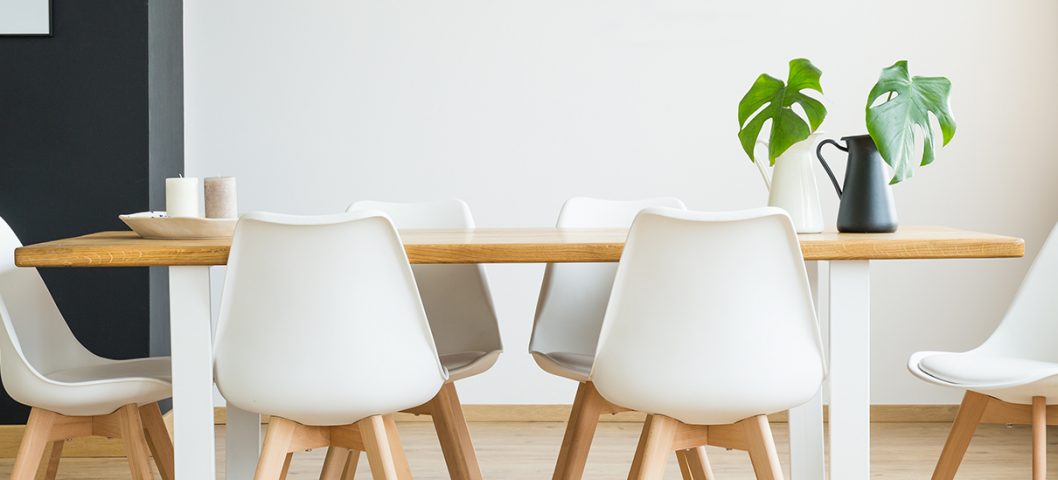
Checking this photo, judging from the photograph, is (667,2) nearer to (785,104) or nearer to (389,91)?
(389,91)

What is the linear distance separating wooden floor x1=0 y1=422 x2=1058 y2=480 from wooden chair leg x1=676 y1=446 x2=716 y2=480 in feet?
1.57

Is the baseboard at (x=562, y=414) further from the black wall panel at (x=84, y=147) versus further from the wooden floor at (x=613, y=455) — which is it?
the black wall panel at (x=84, y=147)

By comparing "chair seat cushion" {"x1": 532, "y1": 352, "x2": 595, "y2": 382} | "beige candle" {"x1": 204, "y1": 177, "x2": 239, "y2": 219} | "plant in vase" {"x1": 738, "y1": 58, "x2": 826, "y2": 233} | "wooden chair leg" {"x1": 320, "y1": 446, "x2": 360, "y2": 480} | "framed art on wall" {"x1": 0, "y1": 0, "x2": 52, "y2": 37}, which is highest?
"framed art on wall" {"x1": 0, "y1": 0, "x2": 52, "y2": 37}

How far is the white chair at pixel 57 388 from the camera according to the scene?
6.79ft

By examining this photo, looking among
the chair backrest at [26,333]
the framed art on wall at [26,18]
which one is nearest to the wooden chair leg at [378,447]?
the chair backrest at [26,333]

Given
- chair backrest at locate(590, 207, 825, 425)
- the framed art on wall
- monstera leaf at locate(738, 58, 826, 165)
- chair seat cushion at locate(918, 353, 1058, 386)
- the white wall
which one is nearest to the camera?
chair backrest at locate(590, 207, 825, 425)

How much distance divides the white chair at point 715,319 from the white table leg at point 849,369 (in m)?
0.11

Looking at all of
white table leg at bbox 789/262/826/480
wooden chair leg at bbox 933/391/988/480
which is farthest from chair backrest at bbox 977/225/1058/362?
white table leg at bbox 789/262/826/480

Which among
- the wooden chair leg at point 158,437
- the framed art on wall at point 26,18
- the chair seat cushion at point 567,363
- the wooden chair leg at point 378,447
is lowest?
the wooden chair leg at point 158,437

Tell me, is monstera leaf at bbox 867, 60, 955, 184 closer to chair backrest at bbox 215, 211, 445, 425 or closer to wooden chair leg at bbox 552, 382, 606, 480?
wooden chair leg at bbox 552, 382, 606, 480

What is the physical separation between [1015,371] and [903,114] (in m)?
0.74

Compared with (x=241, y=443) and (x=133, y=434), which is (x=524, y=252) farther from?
(x=133, y=434)

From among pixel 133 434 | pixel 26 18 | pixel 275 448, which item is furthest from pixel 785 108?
pixel 26 18

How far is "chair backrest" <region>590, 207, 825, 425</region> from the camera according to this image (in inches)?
65.2
